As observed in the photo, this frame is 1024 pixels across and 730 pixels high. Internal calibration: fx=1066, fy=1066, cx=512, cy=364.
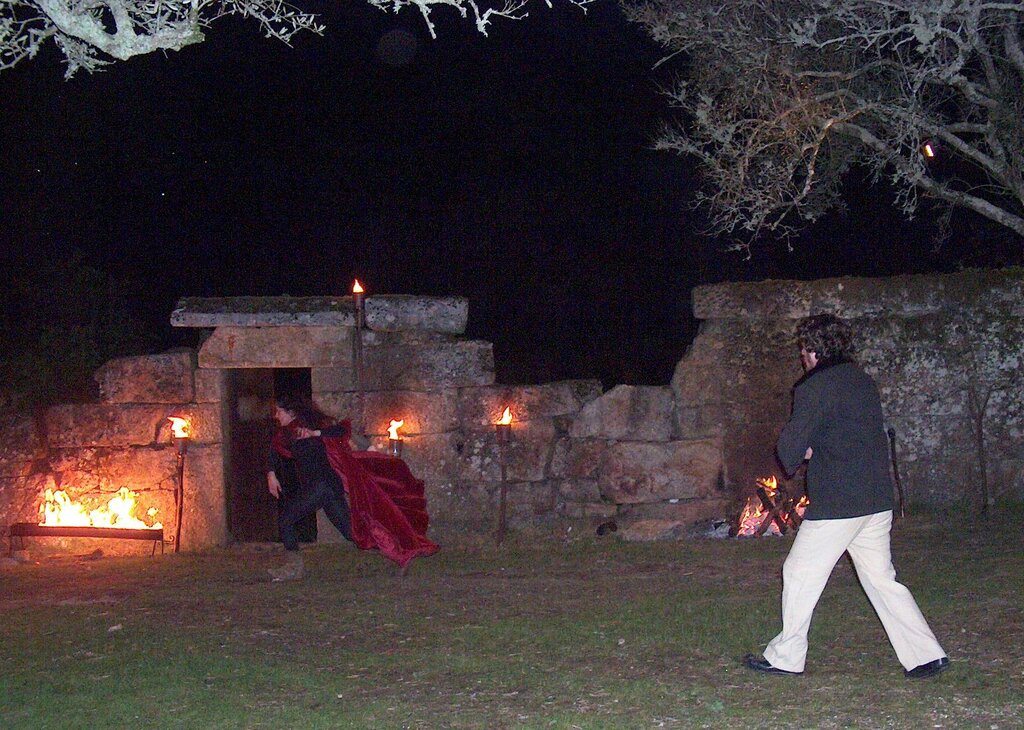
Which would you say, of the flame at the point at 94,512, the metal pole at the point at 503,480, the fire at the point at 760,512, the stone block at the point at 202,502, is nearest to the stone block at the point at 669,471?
the fire at the point at 760,512

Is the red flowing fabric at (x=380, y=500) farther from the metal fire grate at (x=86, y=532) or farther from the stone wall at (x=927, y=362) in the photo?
the stone wall at (x=927, y=362)

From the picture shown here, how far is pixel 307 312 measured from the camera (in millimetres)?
8992

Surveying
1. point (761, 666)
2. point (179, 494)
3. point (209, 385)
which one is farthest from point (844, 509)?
point (179, 494)

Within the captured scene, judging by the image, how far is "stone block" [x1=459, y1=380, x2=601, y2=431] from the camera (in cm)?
912

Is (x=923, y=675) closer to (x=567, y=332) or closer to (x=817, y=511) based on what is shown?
(x=817, y=511)

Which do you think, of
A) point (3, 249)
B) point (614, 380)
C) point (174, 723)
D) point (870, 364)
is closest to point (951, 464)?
point (870, 364)

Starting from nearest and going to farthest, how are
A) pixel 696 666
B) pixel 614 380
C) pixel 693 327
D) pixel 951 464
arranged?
pixel 696 666, pixel 951 464, pixel 614 380, pixel 693 327

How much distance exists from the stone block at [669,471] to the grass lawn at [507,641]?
0.68 m

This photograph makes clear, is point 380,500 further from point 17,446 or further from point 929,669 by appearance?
point 929,669

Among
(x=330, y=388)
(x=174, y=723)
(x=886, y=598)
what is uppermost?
(x=330, y=388)

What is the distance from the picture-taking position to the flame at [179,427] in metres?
9.11

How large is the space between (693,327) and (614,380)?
2880 mm

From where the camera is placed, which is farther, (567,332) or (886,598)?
(567,332)

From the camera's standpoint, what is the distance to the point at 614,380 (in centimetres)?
1206
